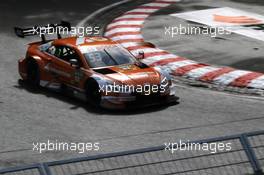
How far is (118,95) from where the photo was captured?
15.1m

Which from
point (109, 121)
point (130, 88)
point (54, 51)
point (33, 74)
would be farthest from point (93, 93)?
point (33, 74)

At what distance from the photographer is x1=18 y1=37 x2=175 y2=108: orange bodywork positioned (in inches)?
603

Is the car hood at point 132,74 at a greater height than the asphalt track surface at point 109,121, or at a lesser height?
greater

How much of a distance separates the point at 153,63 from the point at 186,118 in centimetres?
443

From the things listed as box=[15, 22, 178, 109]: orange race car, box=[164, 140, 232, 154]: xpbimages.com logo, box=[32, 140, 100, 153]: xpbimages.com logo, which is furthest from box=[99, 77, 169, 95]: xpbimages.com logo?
box=[164, 140, 232, 154]: xpbimages.com logo

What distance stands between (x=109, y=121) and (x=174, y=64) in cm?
457

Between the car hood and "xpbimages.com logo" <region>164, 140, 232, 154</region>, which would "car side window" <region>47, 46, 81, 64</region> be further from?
"xpbimages.com logo" <region>164, 140, 232, 154</region>

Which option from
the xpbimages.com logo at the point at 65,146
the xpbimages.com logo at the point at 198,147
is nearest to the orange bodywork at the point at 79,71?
the xpbimages.com logo at the point at 65,146

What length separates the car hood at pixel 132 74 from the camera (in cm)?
1523

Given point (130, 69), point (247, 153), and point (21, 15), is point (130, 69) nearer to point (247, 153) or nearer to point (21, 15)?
point (247, 153)

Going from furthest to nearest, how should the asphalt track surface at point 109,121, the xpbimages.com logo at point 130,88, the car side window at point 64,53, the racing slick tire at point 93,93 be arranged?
1. the car side window at point 64,53
2. the racing slick tire at point 93,93
3. the xpbimages.com logo at point 130,88
4. the asphalt track surface at point 109,121

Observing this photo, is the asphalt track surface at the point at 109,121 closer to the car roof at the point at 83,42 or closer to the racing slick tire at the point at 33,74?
the racing slick tire at the point at 33,74

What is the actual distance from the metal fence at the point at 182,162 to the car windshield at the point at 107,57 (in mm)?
5160

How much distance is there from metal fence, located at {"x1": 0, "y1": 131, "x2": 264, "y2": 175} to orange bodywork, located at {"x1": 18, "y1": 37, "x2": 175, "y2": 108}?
438 centimetres
